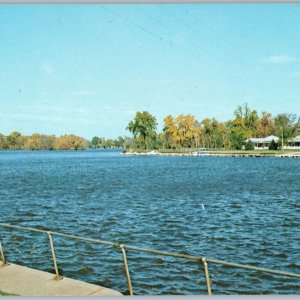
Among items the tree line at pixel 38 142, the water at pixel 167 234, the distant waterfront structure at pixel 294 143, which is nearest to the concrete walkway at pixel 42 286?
the water at pixel 167 234

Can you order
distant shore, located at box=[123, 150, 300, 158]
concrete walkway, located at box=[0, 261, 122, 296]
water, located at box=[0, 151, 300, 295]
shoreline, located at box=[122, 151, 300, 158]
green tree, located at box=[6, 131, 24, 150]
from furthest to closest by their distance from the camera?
green tree, located at box=[6, 131, 24, 150], distant shore, located at box=[123, 150, 300, 158], shoreline, located at box=[122, 151, 300, 158], water, located at box=[0, 151, 300, 295], concrete walkway, located at box=[0, 261, 122, 296]

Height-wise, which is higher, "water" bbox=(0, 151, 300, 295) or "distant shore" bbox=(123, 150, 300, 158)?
"distant shore" bbox=(123, 150, 300, 158)

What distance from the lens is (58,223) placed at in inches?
736

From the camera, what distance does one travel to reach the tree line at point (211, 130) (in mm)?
96125

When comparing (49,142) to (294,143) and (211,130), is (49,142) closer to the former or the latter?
(211,130)

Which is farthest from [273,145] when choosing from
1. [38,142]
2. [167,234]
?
[167,234]

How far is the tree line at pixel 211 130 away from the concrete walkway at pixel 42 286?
87.7 meters

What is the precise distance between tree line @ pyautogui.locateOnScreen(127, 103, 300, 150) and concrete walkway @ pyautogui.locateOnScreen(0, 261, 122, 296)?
87.7m

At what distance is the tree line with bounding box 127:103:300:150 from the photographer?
9612cm

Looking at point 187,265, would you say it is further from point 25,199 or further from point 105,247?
point 25,199

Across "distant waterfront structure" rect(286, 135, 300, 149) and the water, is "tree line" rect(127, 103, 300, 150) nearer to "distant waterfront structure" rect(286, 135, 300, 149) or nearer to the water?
"distant waterfront structure" rect(286, 135, 300, 149)

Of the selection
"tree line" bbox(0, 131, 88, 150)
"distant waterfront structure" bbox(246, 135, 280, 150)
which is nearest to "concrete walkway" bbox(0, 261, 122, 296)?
"distant waterfront structure" bbox(246, 135, 280, 150)

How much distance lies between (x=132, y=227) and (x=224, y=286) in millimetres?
7230

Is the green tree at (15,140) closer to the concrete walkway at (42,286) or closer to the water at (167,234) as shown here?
the water at (167,234)
